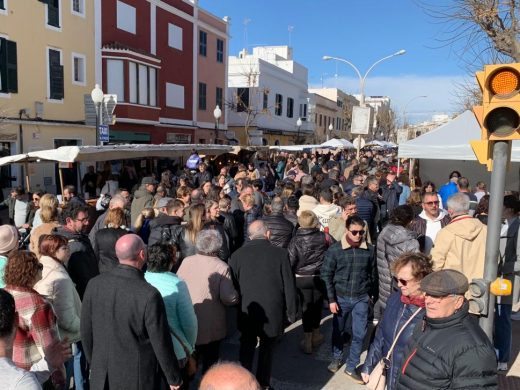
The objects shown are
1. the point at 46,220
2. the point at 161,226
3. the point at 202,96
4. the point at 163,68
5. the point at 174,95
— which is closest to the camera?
the point at 46,220

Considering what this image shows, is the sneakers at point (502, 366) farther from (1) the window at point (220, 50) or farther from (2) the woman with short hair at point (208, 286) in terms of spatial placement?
(1) the window at point (220, 50)

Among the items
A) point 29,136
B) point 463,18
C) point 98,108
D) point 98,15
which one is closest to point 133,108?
point 98,15

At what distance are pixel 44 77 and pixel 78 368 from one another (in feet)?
56.2

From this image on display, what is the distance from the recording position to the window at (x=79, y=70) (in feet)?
66.8

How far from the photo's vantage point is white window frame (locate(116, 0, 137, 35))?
2256 centimetres

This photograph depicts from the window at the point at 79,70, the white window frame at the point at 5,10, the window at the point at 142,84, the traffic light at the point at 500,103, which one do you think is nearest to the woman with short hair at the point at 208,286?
the traffic light at the point at 500,103

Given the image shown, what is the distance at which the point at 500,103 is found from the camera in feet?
10.5

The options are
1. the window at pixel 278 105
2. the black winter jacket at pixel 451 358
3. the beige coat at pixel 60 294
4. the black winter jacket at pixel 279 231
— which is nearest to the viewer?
the black winter jacket at pixel 451 358

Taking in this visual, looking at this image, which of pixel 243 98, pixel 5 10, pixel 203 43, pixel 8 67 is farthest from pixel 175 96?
pixel 5 10

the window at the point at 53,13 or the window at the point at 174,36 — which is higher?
the window at the point at 174,36

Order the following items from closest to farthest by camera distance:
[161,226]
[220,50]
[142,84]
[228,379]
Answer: [228,379]
[161,226]
[142,84]
[220,50]

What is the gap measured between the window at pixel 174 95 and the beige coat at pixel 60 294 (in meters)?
24.1

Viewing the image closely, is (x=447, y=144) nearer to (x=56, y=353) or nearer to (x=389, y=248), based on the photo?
(x=389, y=248)

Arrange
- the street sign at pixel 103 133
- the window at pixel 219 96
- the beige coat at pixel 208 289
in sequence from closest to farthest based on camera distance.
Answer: the beige coat at pixel 208 289, the street sign at pixel 103 133, the window at pixel 219 96
